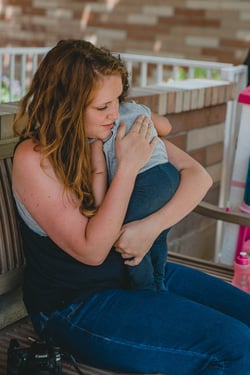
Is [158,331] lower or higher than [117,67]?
lower

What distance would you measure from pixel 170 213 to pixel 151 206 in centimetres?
7

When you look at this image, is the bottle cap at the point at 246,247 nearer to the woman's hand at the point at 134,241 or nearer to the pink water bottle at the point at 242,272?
the pink water bottle at the point at 242,272

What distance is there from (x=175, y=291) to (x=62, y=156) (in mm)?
597

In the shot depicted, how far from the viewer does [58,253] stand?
192 centimetres

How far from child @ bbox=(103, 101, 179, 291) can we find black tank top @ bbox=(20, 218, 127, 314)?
53mm

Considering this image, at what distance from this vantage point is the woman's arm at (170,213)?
192cm

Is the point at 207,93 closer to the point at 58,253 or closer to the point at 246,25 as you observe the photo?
the point at 58,253

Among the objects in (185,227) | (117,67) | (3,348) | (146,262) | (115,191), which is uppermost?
(117,67)

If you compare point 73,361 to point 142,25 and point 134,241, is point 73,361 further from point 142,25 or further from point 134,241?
point 142,25

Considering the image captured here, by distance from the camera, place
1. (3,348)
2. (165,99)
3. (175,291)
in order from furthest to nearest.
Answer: (165,99) → (175,291) → (3,348)

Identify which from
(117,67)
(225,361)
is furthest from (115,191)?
(225,361)

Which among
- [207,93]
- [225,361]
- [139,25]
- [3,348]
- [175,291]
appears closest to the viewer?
[225,361]

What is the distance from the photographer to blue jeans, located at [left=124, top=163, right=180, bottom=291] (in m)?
1.96

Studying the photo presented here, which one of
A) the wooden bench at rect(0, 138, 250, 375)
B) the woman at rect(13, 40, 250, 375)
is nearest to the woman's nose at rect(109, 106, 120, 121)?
the woman at rect(13, 40, 250, 375)
